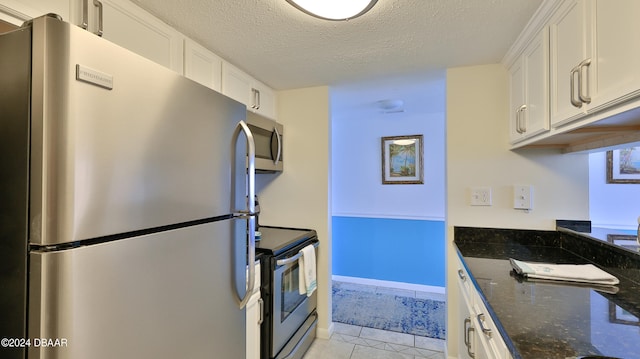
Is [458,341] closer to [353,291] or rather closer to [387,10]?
[353,291]

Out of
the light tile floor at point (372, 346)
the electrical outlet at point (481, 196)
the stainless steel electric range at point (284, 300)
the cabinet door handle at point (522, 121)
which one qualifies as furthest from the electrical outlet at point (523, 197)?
the stainless steel electric range at point (284, 300)

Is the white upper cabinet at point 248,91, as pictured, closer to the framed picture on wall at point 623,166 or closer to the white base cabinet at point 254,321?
the white base cabinet at point 254,321

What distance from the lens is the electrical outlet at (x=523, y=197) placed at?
181 centimetres

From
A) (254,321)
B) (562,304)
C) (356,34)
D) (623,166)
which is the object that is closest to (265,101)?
(356,34)

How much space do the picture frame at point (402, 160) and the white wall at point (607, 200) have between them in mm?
1641


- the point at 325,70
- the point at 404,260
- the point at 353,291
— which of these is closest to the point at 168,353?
the point at 325,70

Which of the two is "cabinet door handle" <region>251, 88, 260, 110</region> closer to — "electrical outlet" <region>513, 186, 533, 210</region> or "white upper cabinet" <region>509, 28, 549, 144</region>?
"white upper cabinet" <region>509, 28, 549, 144</region>

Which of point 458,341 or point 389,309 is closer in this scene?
point 458,341

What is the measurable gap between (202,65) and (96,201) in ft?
4.11

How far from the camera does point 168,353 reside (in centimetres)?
82

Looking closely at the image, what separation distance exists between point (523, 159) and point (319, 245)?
5.25 ft

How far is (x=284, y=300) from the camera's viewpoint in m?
1.86

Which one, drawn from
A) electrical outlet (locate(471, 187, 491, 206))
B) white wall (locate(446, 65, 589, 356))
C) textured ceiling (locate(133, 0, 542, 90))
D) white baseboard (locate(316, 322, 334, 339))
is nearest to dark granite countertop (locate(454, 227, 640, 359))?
white wall (locate(446, 65, 589, 356))

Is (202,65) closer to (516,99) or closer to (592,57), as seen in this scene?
(592,57)
